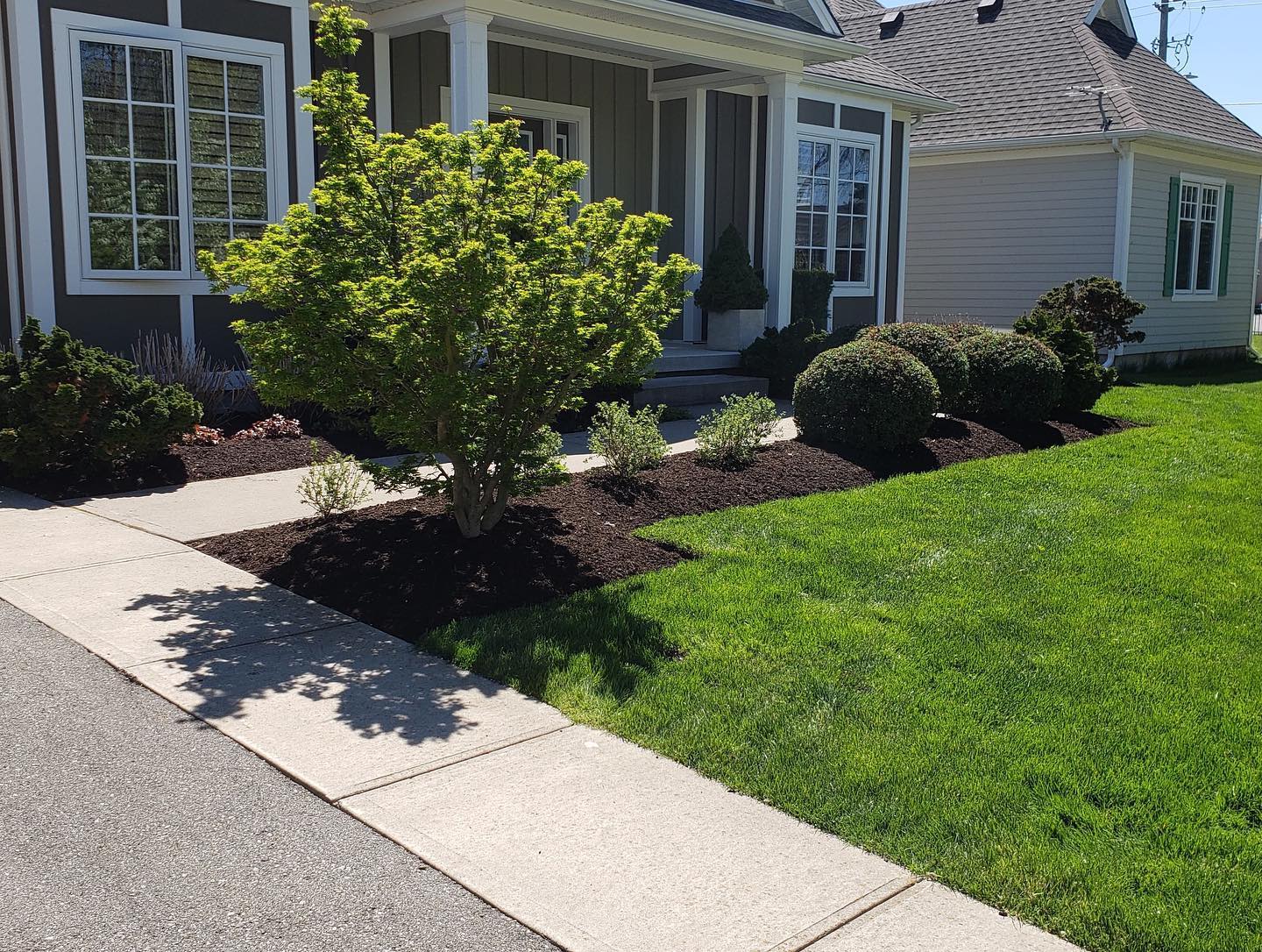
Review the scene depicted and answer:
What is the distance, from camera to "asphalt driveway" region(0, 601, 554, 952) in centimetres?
296

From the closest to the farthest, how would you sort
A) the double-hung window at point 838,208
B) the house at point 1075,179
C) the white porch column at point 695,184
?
the white porch column at point 695,184 < the double-hung window at point 838,208 < the house at point 1075,179

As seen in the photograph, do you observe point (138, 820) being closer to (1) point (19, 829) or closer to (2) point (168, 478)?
(1) point (19, 829)

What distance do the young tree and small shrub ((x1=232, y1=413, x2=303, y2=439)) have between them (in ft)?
10.8

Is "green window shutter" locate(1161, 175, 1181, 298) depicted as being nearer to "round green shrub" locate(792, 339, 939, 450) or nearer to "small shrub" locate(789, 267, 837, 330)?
"small shrub" locate(789, 267, 837, 330)

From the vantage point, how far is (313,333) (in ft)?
18.9

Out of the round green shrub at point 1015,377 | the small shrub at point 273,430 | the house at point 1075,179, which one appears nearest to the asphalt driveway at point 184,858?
the small shrub at point 273,430

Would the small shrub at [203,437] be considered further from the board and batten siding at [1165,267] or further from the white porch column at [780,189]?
the board and batten siding at [1165,267]

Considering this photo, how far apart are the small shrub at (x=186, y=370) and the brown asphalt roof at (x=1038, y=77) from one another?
32.2 ft

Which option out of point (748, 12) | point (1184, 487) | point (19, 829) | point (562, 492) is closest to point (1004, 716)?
point (19, 829)

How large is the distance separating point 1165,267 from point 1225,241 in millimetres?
2374

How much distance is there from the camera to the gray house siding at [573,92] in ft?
39.3

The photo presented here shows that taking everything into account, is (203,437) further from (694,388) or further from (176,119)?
(694,388)

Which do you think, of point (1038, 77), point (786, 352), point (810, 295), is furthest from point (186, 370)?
point (1038, 77)

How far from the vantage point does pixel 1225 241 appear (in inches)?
787
